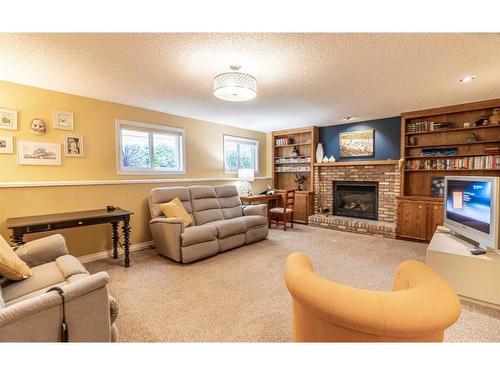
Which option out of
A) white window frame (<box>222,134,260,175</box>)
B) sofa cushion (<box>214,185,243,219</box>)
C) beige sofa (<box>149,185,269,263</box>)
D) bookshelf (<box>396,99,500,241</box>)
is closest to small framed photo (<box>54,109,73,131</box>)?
beige sofa (<box>149,185,269,263</box>)

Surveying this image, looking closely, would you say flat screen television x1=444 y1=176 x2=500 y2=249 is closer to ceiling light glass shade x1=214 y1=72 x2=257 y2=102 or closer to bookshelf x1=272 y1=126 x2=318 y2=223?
ceiling light glass shade x1=214 y1=72 x2=257 y2=102

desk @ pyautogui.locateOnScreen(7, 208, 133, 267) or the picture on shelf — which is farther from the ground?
the picture on shelf

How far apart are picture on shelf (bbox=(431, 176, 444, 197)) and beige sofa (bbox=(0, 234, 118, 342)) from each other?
485 cm

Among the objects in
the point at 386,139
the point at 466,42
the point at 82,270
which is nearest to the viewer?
the point at 82,270

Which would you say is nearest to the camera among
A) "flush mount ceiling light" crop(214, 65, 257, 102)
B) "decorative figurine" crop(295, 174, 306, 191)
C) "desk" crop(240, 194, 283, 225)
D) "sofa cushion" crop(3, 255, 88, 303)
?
"sofa cushion" crop(3, 255, 88, 303)

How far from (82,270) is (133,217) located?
2.00m

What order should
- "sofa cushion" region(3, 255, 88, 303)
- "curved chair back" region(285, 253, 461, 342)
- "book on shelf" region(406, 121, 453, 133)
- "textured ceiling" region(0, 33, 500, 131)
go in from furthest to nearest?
"book on shelf" region(406, 121, 453, 133) → "textured ceiling" region(0, 33, 500, 131) → "sofa cushion" region(3, 255, 88, 303) → "curved chair back" region(285, 253, 461, 342)

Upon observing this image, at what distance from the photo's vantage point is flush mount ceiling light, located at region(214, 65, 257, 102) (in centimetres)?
221

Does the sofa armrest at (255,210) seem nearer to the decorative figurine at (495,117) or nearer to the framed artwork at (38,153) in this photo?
the framed artwork at (38,153)

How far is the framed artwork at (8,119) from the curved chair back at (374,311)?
11.7 feet

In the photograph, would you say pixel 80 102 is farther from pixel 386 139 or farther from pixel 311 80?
pixel 386 139

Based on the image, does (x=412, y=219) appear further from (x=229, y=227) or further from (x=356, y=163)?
(x=229, y=227)
